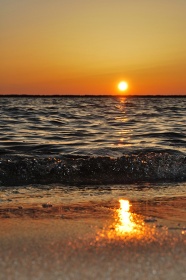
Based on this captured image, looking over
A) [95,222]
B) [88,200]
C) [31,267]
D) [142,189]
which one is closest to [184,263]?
[31,267]

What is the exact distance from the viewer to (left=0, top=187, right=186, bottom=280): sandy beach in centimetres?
246

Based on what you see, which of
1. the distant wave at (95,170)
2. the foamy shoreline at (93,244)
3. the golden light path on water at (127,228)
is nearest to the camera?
the foamy shoreline at (93,244)

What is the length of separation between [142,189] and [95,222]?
252 centimetres

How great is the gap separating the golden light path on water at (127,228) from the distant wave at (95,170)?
9.92 ft

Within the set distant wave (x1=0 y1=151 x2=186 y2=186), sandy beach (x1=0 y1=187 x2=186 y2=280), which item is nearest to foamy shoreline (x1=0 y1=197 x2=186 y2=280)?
sandy beach (x1=0 y1=187 x2=186 y2=280)

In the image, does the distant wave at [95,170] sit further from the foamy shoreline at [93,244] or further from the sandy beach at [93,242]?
the foamy shoreline at [93,244]

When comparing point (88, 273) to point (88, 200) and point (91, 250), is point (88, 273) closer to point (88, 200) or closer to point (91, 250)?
point (91, 250)

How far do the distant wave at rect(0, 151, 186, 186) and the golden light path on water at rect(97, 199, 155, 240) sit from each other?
302cm

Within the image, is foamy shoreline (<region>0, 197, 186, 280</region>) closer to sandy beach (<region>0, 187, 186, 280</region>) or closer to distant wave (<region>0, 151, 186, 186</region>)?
sandy beach (<region>0, 187, 186, 280</region>)

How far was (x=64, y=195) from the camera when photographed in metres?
5.43

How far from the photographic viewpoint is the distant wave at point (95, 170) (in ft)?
23.6

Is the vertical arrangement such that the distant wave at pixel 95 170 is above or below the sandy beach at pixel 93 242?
below

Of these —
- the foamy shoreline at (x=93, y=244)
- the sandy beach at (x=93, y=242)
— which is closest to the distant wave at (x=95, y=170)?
the sandy beach at (x=93, y=242)

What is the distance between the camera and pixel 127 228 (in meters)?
3.40
